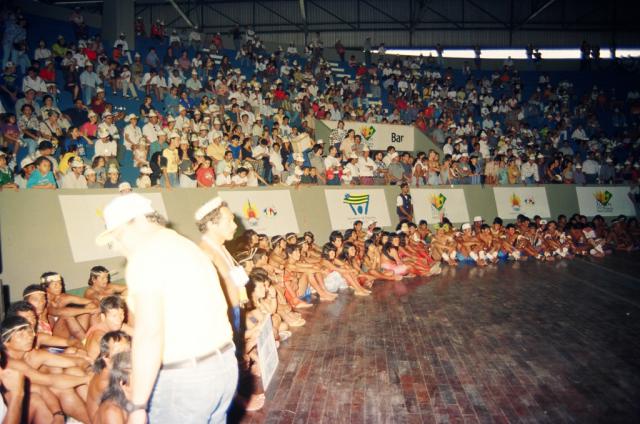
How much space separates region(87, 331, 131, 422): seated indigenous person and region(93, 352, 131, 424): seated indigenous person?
349mm

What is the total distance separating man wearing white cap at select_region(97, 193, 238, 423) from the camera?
1.87m

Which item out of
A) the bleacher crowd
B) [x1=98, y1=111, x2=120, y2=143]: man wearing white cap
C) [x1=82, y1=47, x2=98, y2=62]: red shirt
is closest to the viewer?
the bleacher crowd

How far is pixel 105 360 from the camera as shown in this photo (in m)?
3.07

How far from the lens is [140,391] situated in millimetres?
1871

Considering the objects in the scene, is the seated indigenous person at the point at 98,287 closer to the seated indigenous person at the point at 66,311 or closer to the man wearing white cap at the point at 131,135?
the seated indigenous person at the point at 66,311

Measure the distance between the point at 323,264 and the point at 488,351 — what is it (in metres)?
3.87

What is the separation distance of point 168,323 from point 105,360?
149cm

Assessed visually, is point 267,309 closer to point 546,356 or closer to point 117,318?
point 117,318

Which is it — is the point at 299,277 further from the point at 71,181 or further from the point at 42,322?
the point at 71,181

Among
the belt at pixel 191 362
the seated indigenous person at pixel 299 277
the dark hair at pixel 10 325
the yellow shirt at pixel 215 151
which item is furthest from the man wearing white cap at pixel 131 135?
the belt at pixel 191 362

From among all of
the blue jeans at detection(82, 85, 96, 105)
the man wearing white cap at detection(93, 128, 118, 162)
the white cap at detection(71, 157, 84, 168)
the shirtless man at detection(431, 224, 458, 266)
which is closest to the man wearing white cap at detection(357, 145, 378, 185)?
the shirtless man at detection(431, 224, 458, 266)

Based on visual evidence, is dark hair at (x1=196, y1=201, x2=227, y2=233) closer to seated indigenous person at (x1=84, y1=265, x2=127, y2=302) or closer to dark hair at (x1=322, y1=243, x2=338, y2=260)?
seated indigenous person at (x1=84, y1=265, x2=127, y2=302)

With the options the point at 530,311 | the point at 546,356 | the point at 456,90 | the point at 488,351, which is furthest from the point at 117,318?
the point at 456,90

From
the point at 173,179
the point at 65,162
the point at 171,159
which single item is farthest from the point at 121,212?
the point at 171,159
